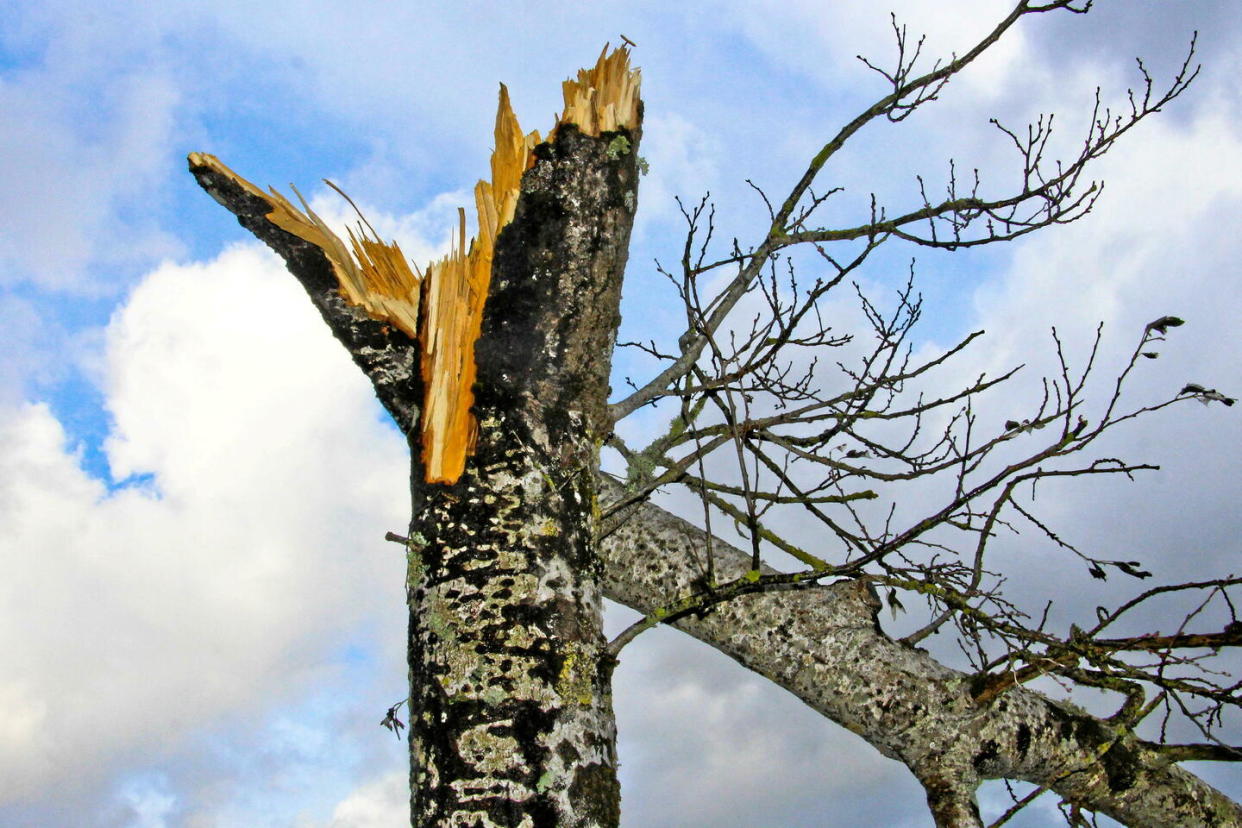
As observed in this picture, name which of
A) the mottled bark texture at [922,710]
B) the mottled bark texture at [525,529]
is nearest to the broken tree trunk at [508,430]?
the mottled bark texture at [525,529]

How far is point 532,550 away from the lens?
2633mm

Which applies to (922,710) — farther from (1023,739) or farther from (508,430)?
(508,430)

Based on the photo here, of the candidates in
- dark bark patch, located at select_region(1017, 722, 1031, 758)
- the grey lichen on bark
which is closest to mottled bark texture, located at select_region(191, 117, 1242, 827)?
the grey lichen on bark

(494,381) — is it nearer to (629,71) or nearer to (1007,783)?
(629,71)

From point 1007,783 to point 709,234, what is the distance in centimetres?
278

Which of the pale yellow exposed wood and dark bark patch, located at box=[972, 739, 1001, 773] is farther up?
the pale yellow exposed wood

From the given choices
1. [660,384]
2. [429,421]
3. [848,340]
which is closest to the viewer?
[429,421]

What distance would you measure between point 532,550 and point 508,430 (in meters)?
0.37

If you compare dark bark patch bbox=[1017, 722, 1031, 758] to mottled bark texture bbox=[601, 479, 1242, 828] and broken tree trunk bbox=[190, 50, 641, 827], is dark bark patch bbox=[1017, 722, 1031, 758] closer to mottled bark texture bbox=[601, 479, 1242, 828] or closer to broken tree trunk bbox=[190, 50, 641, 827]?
mottled bark texture bbox=[601, 479, 1242, 828]

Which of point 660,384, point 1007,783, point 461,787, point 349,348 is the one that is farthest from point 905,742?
point 349,348

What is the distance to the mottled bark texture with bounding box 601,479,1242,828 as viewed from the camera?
411 centimetres

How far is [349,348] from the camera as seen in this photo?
310cm

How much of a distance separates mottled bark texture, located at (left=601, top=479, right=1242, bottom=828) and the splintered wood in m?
1.43

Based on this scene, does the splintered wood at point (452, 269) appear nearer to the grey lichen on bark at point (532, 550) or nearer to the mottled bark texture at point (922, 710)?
the grey lichen on bark at point (532, 550)
